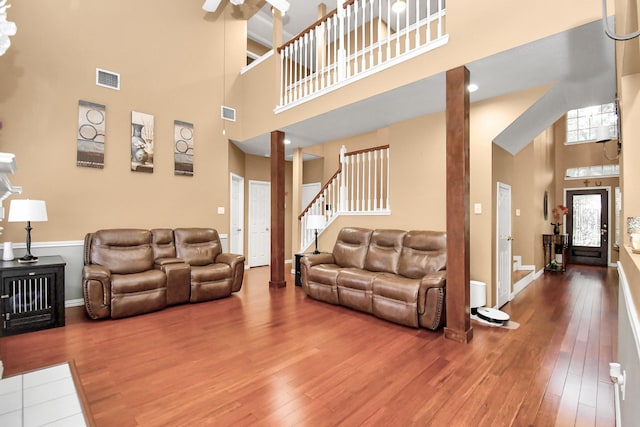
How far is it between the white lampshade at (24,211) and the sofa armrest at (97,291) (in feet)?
2.46

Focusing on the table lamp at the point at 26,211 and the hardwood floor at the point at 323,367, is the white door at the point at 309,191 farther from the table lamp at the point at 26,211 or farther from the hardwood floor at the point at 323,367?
the table lamp at the point at 26,211

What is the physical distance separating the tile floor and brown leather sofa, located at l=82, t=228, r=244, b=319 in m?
1.20

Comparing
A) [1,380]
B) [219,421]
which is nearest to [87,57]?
[1,380]

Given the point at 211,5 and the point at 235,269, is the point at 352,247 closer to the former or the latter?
the point at 235,269

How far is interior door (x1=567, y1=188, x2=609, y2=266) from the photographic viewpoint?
308 inches

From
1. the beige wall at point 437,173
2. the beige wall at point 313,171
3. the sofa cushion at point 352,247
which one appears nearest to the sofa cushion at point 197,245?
the sofa cushion at point 352,247

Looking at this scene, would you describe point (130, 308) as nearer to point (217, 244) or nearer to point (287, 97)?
point (217, 244)

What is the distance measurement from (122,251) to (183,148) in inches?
75.5

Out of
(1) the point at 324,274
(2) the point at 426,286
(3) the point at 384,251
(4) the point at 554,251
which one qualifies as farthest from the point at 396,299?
(4) the point at 554,251

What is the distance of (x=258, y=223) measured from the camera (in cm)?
725

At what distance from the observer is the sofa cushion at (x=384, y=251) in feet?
13.4

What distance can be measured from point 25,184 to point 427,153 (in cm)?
525

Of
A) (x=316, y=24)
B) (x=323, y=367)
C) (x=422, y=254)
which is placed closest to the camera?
(x=323, y=367)

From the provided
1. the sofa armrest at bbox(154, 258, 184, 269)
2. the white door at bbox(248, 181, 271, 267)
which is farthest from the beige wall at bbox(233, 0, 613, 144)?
the white door at bbox(248, 181, 271, 267)
